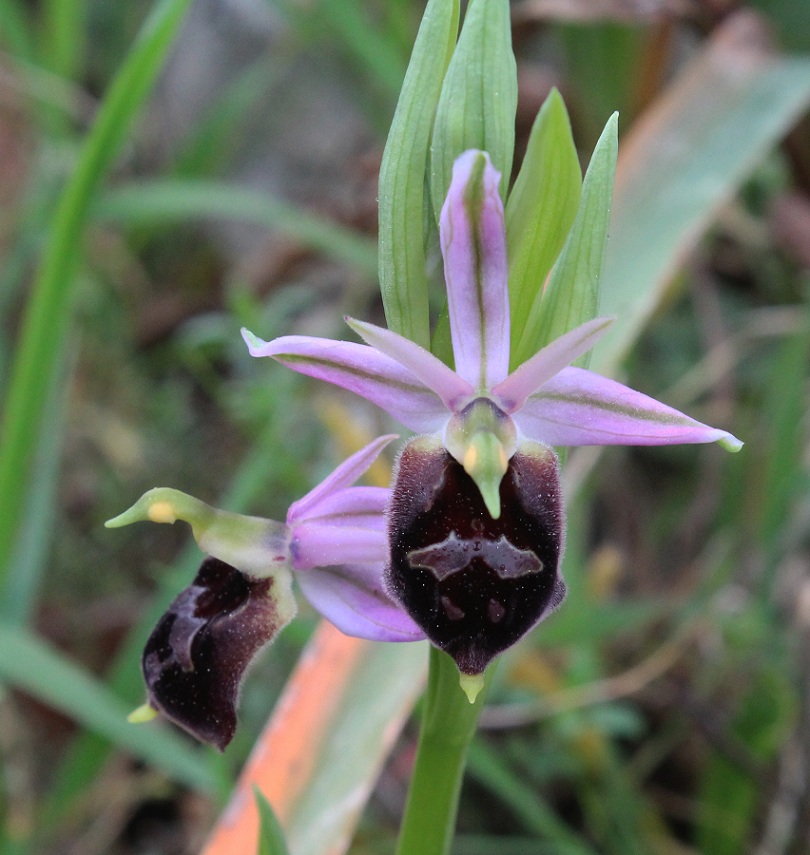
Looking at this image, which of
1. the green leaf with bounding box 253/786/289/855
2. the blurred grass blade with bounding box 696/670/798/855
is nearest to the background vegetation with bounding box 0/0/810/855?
the blurred grass blade with bounding box 696/670/798/855

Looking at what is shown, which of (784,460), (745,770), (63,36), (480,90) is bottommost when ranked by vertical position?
(745,770)

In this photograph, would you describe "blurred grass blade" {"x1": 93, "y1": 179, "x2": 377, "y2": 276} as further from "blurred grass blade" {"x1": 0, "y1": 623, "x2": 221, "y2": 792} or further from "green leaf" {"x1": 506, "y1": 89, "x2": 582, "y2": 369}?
"green leaf" {"x1": 506, "y1": 89, "x2": 582, "y2": 369}

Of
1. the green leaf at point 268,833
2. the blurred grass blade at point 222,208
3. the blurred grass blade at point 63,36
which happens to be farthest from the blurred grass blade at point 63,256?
the blurred grass blade at point 63,36

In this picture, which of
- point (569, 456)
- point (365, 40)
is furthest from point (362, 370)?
point (365, 40)

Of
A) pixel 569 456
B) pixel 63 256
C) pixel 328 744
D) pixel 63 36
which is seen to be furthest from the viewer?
pixel 63 36

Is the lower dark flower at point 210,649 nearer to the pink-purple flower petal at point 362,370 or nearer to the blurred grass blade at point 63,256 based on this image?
the pink-purple flower petal at point 362,370

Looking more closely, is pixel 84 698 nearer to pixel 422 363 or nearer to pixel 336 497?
pixel 336 497

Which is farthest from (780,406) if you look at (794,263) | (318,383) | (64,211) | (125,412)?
(125,412)
